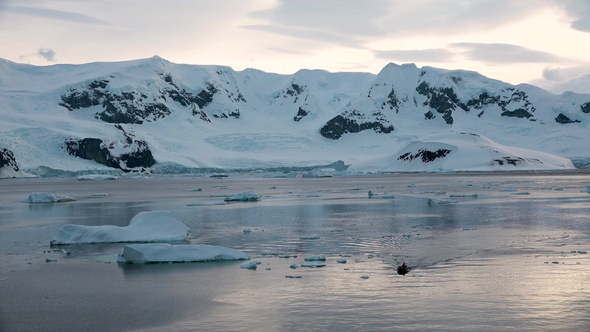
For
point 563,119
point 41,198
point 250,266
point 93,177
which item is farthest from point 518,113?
point 250,266

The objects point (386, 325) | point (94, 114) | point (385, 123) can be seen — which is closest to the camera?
point (386, 325)

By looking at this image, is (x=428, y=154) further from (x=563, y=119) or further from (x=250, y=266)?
(x=250, y=266)

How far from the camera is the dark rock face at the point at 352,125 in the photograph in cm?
18912

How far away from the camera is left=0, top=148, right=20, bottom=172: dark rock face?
11175cm

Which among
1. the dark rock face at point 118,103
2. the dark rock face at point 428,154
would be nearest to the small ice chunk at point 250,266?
the dark rock face at point 428,154

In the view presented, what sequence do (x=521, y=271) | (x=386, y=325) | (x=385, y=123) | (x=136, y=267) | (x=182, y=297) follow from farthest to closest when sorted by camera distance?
1. (x=385, y=123)
2. (x=136, y=267)
3. (x=521, y=271)
4. (x=182, y=297)
5. (x=386, y=325)

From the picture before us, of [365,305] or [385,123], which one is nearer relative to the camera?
[365,305]

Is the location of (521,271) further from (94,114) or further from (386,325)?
(94,114)

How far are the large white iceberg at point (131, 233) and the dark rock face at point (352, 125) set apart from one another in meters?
162

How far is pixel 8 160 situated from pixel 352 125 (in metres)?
103

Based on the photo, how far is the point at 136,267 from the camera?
64.3 ft

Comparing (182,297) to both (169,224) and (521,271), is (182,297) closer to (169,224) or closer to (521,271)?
(521,271)

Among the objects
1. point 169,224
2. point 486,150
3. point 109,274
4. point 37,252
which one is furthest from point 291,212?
point 486,150

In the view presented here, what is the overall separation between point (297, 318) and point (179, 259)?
7.53 meters
